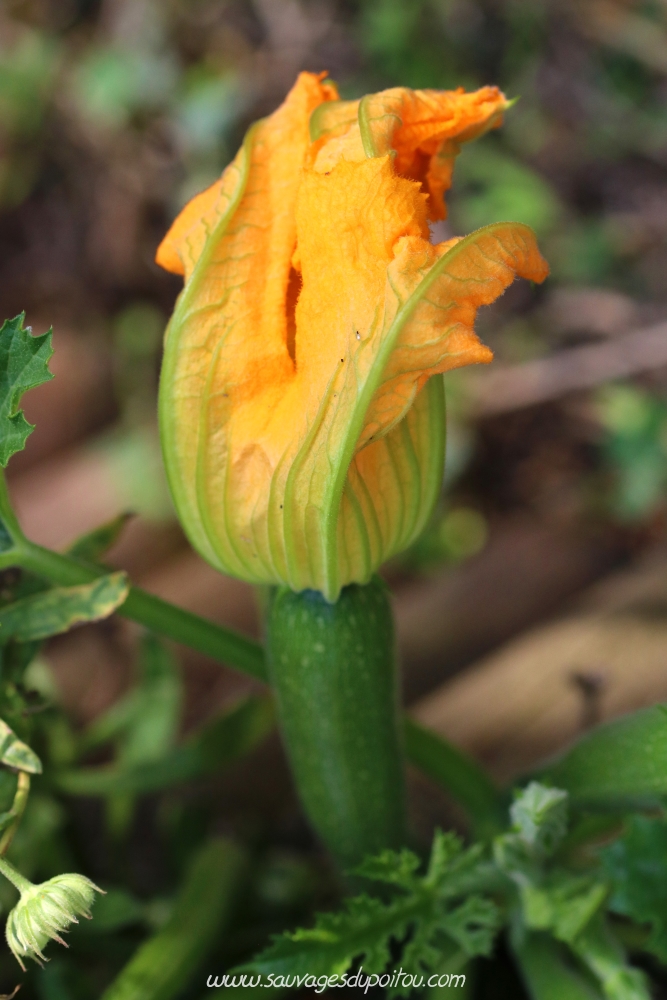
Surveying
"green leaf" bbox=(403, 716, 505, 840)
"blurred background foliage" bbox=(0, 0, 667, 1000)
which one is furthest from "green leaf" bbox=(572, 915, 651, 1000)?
"blurred background foliage" bbox=(0, 0, 667, 1000)

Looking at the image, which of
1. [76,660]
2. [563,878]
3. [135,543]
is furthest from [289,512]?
[135,543]

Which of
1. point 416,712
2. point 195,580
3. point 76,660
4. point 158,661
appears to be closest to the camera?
point 158,661

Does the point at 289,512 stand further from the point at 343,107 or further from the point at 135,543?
the point at 135,543

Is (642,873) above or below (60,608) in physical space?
below

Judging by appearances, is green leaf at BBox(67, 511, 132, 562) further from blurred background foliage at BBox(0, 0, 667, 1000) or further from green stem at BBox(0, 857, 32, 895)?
blurred background foliage at BBox(0, 0, 667, 1000)

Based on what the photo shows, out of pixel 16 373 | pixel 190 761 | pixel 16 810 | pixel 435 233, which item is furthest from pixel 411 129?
pixel 435 233

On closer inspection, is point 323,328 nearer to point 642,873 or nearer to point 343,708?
point 343,708

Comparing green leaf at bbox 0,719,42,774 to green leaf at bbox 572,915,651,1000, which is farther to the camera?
green leaf at bbox 572,915,651,1000
